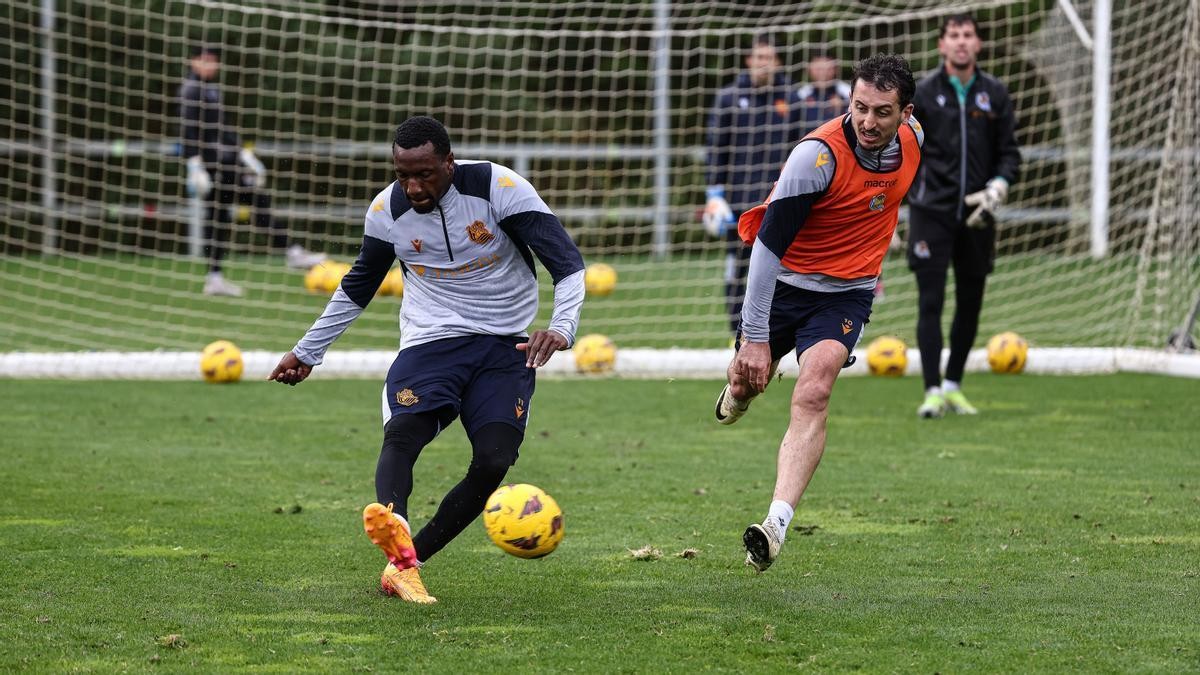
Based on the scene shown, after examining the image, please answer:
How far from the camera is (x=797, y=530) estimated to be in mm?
6141

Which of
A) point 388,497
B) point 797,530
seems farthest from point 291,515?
point 797,530

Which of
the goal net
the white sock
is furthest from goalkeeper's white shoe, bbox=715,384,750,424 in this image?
the goal net

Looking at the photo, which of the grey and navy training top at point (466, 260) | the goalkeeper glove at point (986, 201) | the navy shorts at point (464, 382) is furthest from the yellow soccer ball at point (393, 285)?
the navy shorts at point (464, 382)

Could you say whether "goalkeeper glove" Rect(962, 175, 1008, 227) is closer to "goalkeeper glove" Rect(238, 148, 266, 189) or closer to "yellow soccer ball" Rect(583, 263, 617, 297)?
"yellow soccer ball" Rect(583, 263, 617, 297)

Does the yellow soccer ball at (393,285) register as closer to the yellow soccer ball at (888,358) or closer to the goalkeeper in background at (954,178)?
the yellow soccer ball at (888,358)

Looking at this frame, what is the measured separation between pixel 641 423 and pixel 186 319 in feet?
18.8

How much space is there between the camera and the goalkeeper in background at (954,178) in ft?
28.7

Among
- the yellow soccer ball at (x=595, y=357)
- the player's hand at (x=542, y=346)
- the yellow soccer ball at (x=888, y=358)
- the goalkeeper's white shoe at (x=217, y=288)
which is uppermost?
the player's hand at (x=542, y=346)

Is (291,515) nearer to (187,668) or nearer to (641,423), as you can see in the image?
(187,668)

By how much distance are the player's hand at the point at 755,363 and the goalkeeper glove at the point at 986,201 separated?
3.53m

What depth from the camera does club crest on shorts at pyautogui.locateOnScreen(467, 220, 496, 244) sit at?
5.28 m

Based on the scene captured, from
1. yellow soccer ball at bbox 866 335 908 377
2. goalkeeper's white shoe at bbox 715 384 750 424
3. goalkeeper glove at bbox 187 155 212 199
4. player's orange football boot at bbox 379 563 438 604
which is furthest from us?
goalkeeper glove at bbox 187 155 212 199

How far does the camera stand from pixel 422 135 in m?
5.09

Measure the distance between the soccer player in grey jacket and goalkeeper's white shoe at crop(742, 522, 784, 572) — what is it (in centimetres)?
80
